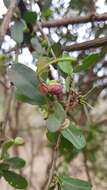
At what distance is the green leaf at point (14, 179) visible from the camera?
787mm

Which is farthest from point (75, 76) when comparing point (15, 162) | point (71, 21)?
point (15, 162)

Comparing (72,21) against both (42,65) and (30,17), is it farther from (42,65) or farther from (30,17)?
(42,65)

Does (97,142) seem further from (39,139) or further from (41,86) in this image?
(41,86)

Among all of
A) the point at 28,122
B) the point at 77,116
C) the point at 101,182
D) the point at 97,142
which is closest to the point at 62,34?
the point at 77,116

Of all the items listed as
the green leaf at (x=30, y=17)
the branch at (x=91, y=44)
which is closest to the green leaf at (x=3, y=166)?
the branch at (x=91, y=44)

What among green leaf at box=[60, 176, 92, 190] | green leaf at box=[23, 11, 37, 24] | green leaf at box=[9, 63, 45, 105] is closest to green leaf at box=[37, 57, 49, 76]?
green leaf at box=[9, 63, 45, 105]

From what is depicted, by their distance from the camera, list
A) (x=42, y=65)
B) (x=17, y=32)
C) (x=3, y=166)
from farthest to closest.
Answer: (x=17, y=32) → (x=3, y=166) → (x=42, y=65)

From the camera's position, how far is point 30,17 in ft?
3.18

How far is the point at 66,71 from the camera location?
67cm

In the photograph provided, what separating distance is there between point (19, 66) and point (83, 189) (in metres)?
0.22

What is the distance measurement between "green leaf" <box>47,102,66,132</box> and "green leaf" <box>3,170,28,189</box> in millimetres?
186

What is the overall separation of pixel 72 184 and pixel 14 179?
0.14 metres

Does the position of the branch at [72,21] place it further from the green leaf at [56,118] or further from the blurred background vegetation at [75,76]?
the green leaf at [56,118]

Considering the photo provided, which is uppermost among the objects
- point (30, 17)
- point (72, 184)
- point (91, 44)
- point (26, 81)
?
point (30, 17)
